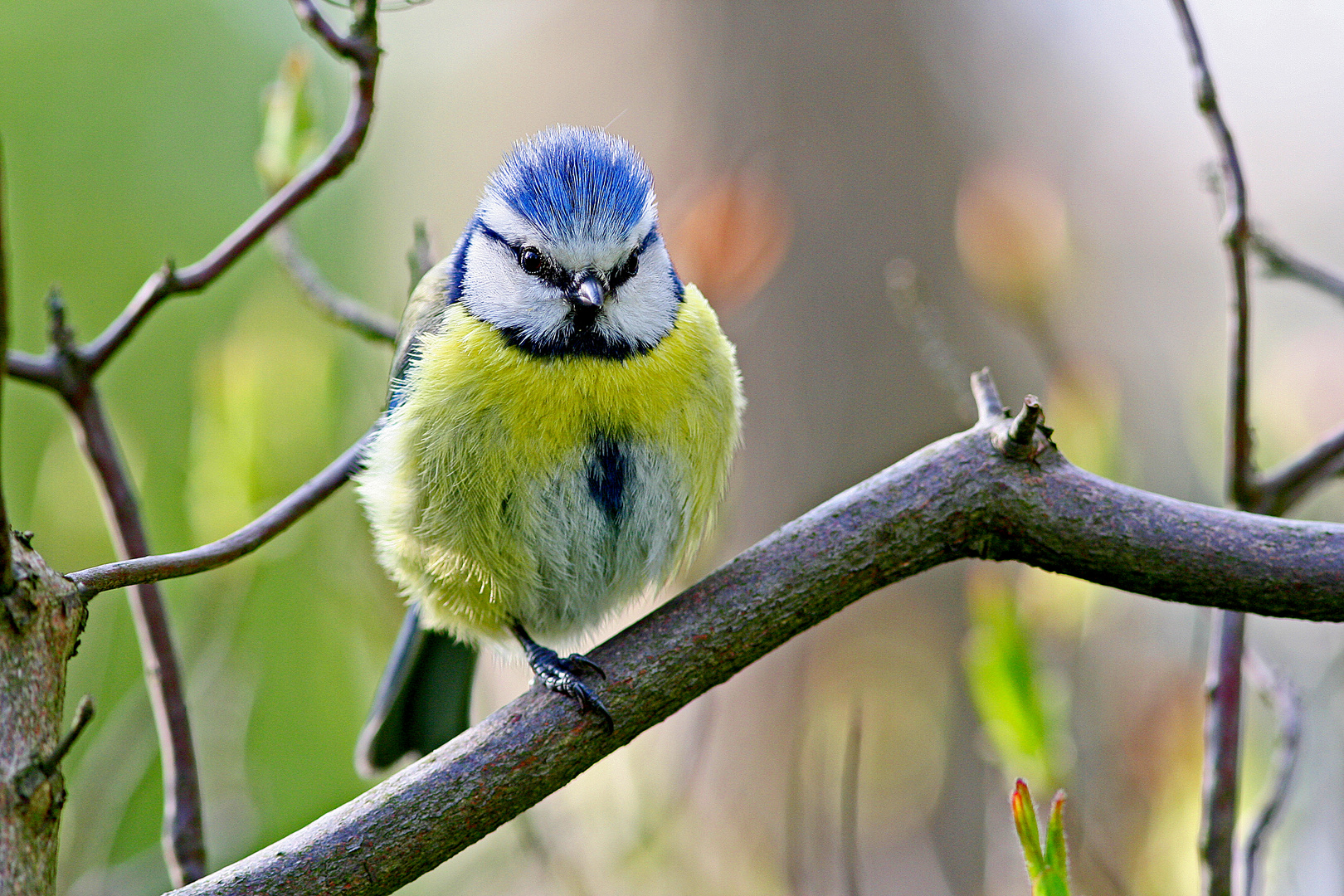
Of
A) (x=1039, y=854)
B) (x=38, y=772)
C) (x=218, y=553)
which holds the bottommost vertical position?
(x=38, y=772)

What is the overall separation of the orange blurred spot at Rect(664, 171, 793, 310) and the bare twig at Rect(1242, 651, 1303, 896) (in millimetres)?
956

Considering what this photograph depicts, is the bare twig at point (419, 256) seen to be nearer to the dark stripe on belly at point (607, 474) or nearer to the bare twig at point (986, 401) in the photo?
the dark stripe on belly at point (607, 474)

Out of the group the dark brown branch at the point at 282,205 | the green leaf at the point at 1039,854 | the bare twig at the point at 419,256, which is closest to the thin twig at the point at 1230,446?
the green leaf at the point at 1039,854

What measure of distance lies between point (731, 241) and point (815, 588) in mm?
757

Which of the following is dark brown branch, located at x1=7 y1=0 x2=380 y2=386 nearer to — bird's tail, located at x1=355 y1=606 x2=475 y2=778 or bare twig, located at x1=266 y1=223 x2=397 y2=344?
bare twig, located at x1=266 y1=223 x2=397 y2=344

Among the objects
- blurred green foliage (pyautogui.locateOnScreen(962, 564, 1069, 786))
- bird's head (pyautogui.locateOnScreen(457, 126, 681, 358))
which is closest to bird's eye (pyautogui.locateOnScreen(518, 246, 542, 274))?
bird's head (pyautogui.locateOnScreen(457, 126, 681, 358))

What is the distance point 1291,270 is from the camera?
1634 mm

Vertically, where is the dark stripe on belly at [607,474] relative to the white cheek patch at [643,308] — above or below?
below

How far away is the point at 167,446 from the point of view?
554 cm

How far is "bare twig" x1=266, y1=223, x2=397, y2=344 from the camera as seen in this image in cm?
190

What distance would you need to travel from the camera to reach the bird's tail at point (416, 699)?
2090 mm

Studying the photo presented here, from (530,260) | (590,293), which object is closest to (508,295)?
(530,260)

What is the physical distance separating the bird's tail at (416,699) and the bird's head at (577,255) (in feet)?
2.02

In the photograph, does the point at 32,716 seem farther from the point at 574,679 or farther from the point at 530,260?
the point at 530,260
